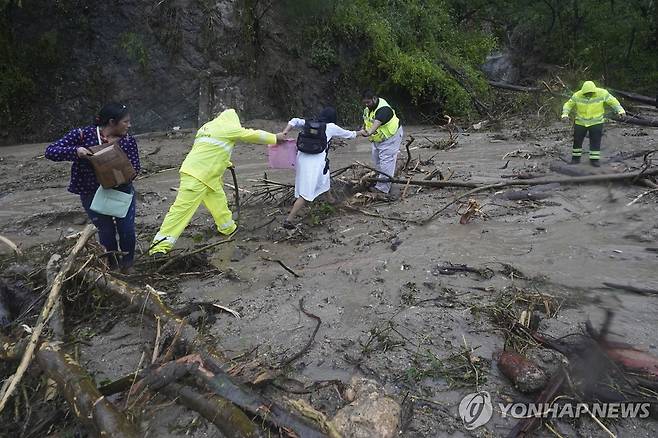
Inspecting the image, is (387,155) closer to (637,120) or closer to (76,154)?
(76,154)

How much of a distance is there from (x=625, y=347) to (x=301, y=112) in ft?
40.7

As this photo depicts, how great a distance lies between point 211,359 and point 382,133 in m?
5.18

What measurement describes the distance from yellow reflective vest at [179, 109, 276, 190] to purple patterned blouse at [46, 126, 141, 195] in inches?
34.7

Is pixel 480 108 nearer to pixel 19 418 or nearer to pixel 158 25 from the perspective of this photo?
pixel 158 25

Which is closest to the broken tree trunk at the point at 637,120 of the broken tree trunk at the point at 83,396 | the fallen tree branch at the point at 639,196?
the fallen tree branch at the point at 639,196

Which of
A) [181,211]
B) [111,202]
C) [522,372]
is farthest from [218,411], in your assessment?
[181,211]

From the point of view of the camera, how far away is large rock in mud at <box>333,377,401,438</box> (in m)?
2.63

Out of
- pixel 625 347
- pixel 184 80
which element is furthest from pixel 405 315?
pixel 184 80

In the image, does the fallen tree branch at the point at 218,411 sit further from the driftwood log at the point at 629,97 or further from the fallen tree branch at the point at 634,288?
the driftwood log at the point at 629,97

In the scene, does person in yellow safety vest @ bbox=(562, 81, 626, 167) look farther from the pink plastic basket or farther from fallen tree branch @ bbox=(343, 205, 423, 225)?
the pink plastic basket

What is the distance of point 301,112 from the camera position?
14773mm

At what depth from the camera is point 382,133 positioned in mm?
7598

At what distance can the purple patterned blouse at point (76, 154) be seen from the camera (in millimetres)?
4215

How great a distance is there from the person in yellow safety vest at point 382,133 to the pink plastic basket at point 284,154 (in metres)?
1.33
